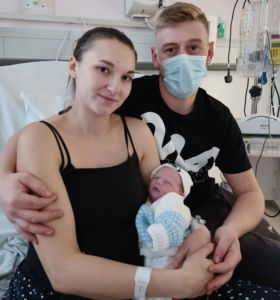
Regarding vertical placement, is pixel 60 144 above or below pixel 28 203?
above

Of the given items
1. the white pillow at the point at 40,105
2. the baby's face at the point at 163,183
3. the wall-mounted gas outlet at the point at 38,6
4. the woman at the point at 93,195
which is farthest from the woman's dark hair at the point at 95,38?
the wall-mounted gas outlet at the point at 38,6

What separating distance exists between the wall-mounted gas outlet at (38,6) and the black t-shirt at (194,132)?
1.18m

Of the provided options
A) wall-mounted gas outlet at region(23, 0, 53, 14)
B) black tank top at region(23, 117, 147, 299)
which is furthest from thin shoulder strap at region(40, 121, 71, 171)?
wall-mounted gas outlet at region(23, 0, 53, 14)

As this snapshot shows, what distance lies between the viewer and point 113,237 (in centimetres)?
95

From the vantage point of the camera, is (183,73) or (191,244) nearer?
(191,244)

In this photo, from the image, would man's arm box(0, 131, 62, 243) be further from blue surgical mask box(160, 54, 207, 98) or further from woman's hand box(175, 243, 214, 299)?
blue surgical mask box(160, 54, 207, 98)

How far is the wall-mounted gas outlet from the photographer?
202cm

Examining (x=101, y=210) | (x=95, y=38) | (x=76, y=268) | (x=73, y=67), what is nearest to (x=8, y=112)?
(x=73, y=67)

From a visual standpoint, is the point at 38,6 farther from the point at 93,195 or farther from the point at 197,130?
the point at 93,195

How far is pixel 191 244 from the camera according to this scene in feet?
3.15

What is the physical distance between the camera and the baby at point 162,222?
907mm

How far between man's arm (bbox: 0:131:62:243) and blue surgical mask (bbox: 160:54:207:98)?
0.72m

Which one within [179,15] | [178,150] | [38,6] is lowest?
[178,150]

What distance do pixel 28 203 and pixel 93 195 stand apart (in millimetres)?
192
